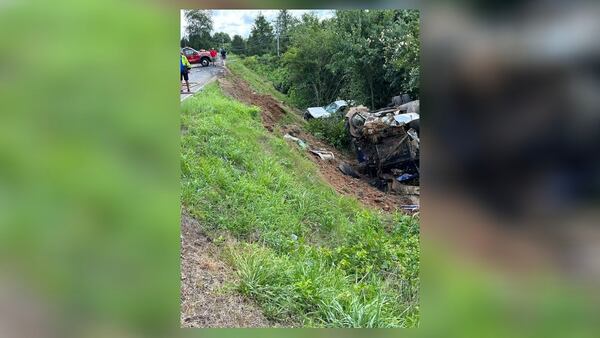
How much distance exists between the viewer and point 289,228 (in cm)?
281

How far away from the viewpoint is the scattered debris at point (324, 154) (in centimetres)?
292

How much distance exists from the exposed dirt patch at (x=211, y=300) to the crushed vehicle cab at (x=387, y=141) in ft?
3.63

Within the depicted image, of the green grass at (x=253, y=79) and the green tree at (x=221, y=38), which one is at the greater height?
the green tree at (x=221, y=38)

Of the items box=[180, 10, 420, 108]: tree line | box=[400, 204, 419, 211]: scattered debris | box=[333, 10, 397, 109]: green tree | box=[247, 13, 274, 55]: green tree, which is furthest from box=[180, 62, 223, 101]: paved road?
box=[400, 204, 419, 211]: scattered debris

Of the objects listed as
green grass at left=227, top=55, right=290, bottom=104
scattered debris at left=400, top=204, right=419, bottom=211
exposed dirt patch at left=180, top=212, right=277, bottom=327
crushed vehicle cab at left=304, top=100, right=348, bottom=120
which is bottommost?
exposed dirt patch at left=180, top=212, right=277, bottom=327

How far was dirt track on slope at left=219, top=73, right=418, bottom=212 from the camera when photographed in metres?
2.86

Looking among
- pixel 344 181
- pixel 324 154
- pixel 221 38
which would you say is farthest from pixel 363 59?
pixel 221 38

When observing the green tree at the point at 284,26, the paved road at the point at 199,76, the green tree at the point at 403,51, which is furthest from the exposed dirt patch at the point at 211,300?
the green tree at the point at 403,51

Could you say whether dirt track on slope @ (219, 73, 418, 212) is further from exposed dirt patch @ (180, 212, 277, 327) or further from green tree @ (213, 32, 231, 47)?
exposed dirt patch @ (180, 212, 277, 327)

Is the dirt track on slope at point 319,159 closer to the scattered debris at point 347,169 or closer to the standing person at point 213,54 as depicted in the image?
the scattered debris at point 347,169

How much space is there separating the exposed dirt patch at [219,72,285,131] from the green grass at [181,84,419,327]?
49 mm
